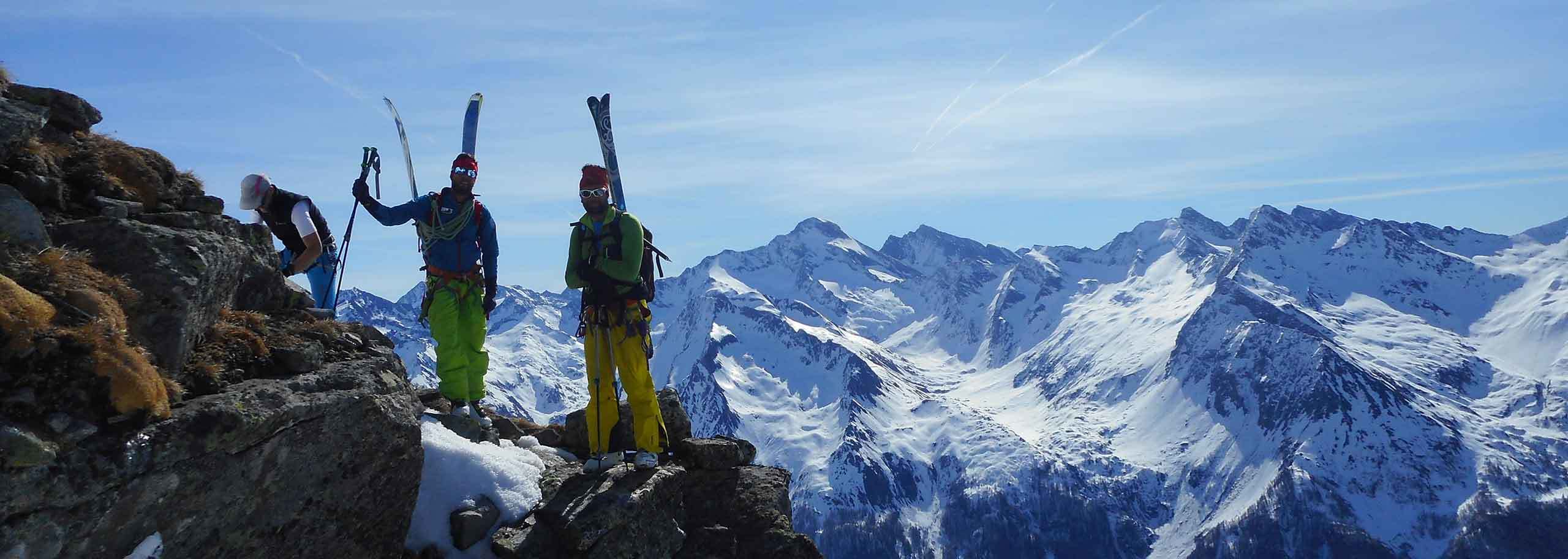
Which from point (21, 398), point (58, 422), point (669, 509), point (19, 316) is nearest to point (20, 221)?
Answer: point (19, 316)

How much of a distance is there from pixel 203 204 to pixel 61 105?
1.86 m

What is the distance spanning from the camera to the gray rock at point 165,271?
34.5 ft

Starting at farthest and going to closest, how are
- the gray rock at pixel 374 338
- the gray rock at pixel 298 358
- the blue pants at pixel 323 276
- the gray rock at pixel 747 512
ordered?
the blue pants at pixel 323 276
the gray rock at pixel 747 512
the gray rock at pixel 374 338
the gray rock at pixel 298 358

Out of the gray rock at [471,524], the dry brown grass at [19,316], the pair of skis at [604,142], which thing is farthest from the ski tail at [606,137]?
the dry brown grass at [19,316]

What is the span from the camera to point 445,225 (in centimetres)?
1673

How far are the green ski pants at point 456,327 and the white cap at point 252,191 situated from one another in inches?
107

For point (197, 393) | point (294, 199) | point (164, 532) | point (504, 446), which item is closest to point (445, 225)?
point (294, 199)

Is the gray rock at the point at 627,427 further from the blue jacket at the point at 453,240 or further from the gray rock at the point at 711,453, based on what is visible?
the blue jacket at the point at 453,240

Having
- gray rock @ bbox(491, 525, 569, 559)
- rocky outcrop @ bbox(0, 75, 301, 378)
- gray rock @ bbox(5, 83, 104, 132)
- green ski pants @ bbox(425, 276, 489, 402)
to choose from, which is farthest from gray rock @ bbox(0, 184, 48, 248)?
green ski pants @ bbox(425, 276, 489, 402)

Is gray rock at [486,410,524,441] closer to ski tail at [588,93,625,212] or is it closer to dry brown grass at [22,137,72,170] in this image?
ski tail at [588,93,625,212]

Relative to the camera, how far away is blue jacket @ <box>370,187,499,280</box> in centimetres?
1672

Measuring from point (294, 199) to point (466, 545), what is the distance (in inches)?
282

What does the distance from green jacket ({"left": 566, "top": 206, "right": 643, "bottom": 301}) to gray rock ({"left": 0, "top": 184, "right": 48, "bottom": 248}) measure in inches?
243

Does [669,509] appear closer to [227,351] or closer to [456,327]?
[456,327]
